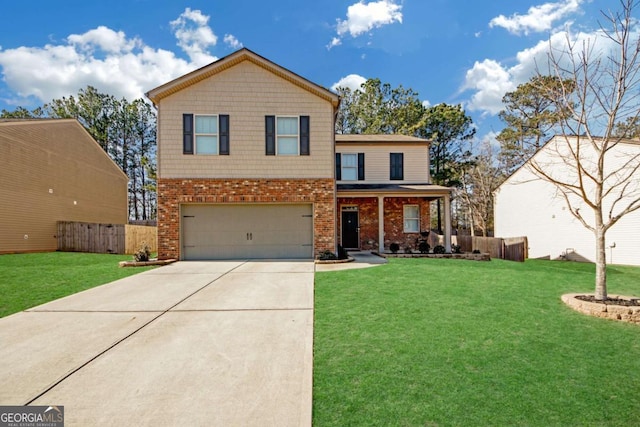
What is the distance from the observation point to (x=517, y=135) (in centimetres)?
2383

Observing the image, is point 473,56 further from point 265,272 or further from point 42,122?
point 42,122

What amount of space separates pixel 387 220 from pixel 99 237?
14378mm

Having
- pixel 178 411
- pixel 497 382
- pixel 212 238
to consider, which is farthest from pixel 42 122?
pixel 497 382

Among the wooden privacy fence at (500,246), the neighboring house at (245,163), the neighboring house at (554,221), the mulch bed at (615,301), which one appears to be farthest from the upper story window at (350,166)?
the mulch bed at (615,301)

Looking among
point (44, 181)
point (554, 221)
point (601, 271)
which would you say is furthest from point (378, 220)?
point (44, 181)

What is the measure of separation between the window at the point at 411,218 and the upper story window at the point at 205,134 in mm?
9366

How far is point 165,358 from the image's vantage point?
3605 millimetres

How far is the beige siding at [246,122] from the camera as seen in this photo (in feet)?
36.6

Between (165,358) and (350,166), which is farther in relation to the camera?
(350,166)

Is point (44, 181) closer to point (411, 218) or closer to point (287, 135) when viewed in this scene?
point (287, 135)

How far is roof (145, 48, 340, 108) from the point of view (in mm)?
10992

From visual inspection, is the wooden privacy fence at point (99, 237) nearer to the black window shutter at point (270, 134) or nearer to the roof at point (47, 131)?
the roof at point (47, 131)

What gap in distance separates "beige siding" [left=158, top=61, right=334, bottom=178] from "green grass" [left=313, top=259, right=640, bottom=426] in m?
6.31

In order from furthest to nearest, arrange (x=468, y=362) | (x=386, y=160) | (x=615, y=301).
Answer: (x=386, y=160)
(x=615, y=301)
(x=468, y=362)
